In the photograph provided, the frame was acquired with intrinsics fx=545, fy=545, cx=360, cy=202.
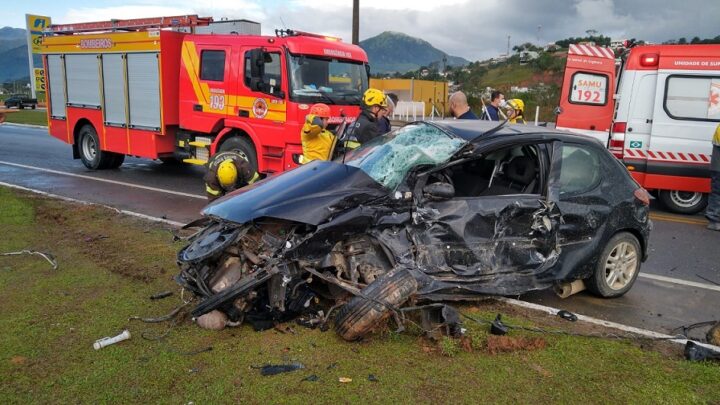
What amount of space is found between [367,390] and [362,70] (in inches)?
308

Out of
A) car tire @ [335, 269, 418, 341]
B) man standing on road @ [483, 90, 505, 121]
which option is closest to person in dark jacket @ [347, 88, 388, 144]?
man standing on road @ [483, 90, 505, 121]

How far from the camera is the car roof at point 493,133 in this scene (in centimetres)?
454

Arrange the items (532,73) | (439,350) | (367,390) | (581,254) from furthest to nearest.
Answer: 1. (532,73)
2. (581,254)
3. (439,350)
4. (367,390)

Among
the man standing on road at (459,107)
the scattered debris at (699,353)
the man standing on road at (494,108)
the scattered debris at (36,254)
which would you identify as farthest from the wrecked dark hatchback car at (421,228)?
the man standing on road at (494,108)

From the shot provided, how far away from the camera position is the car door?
165 inches

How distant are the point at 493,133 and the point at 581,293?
187cm

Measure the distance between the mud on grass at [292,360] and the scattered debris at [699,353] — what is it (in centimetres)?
10

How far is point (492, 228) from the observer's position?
435 centimetres

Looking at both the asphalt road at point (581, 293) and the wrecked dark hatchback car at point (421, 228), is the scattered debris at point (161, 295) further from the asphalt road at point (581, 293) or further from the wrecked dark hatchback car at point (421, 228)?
the asphalt road at point (581, 293)

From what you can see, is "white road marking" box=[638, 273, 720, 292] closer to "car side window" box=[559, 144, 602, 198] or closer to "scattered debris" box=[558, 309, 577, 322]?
"car side window" box=[559, 144, 602, 198]

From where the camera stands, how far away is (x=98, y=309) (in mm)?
4270

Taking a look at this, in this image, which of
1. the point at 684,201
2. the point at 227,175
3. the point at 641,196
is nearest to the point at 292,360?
the point at 227,175

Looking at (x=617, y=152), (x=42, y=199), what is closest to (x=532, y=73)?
(x=617, y=152)

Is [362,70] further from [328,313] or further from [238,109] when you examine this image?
[328,313]
